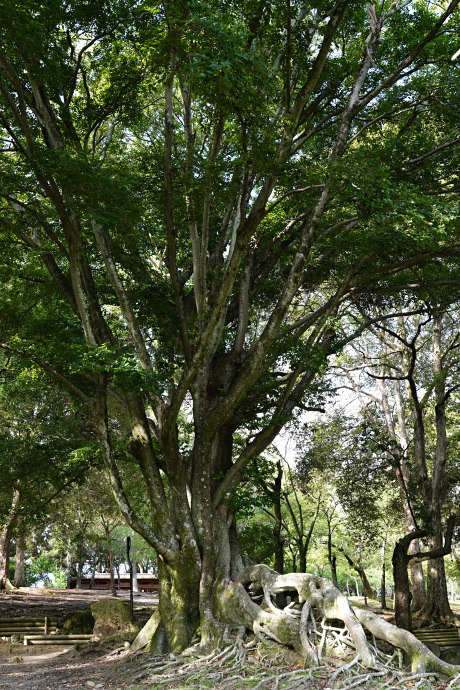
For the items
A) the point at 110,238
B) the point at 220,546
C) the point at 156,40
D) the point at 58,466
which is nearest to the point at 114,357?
the point at 110,238

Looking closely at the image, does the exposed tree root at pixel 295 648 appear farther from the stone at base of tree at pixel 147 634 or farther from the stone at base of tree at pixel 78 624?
the stone at base of tree at pixel 78 624

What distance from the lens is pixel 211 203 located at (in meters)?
8.66

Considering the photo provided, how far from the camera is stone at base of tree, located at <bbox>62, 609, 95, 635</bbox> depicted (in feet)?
42.9

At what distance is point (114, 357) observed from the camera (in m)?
8.54

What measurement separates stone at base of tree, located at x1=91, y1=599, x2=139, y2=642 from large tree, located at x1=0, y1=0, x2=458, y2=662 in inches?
113

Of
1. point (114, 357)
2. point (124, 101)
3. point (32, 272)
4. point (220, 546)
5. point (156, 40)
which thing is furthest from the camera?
point (32, 272)

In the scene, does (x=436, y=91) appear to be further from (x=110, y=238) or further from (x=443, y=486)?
(x=443, y=486)

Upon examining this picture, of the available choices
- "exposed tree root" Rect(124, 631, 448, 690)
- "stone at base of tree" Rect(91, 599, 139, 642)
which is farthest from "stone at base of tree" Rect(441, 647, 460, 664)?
"stone at base of tree" Rect(91, 599, 139, 642)

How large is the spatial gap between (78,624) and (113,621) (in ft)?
8.33

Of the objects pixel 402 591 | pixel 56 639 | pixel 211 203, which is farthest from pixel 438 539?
pixel 211 203

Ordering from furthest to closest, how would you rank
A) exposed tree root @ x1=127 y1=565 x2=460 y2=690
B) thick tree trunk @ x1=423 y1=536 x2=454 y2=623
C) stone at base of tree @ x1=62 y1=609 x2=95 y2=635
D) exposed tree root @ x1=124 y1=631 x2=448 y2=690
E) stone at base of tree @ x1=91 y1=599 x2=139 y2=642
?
1. thick tree trunk @ x1=423 y1=536 x2=454 y2=623
2. stone at base of tree @ x1=62 y1=609 x2=95 y2=635
3. stone at base of tree @ x1=91 y1=599 x2=139 y2=642
4. exposed tree root @ x1=127 y1=565 x2=460 y2=690
5. exposed tree root @ x1=124 y1=631 x2=448 y2=690

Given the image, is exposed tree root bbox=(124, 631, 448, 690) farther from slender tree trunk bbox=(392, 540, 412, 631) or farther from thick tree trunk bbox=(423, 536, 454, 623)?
thick tree trunk bbox=(423, 536, 454, 623)

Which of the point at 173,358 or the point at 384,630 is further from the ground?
the point at 173,358

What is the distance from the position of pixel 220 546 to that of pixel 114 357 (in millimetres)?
3647
